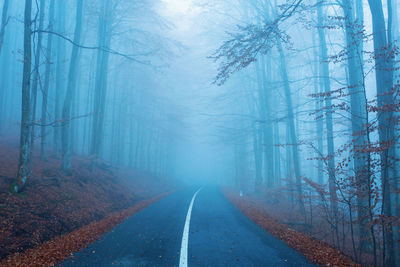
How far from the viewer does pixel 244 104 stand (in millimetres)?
27844

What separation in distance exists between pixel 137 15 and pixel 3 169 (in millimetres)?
13139

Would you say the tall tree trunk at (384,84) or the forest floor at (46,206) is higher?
the tall tree trunk at (384,84)

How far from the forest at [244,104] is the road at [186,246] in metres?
0.49

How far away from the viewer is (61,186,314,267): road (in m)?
5.07

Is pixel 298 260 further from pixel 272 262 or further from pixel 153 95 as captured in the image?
pixel 153 95

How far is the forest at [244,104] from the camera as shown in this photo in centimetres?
618

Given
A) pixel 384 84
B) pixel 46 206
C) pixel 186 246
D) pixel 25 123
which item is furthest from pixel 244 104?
pixel 186 246

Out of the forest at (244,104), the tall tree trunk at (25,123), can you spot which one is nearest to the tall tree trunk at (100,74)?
the forest at (244,104)

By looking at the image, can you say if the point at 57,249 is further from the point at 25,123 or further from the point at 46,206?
the point at 25,123

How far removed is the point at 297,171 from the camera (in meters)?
14.6

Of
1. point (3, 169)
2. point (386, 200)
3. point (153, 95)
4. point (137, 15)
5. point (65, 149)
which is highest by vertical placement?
point (137, 15)

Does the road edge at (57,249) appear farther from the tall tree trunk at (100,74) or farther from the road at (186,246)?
the tall tree trunk at (100,74)

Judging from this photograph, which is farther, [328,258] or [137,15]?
[137,15]

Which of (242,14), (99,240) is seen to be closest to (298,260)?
(99,240)
